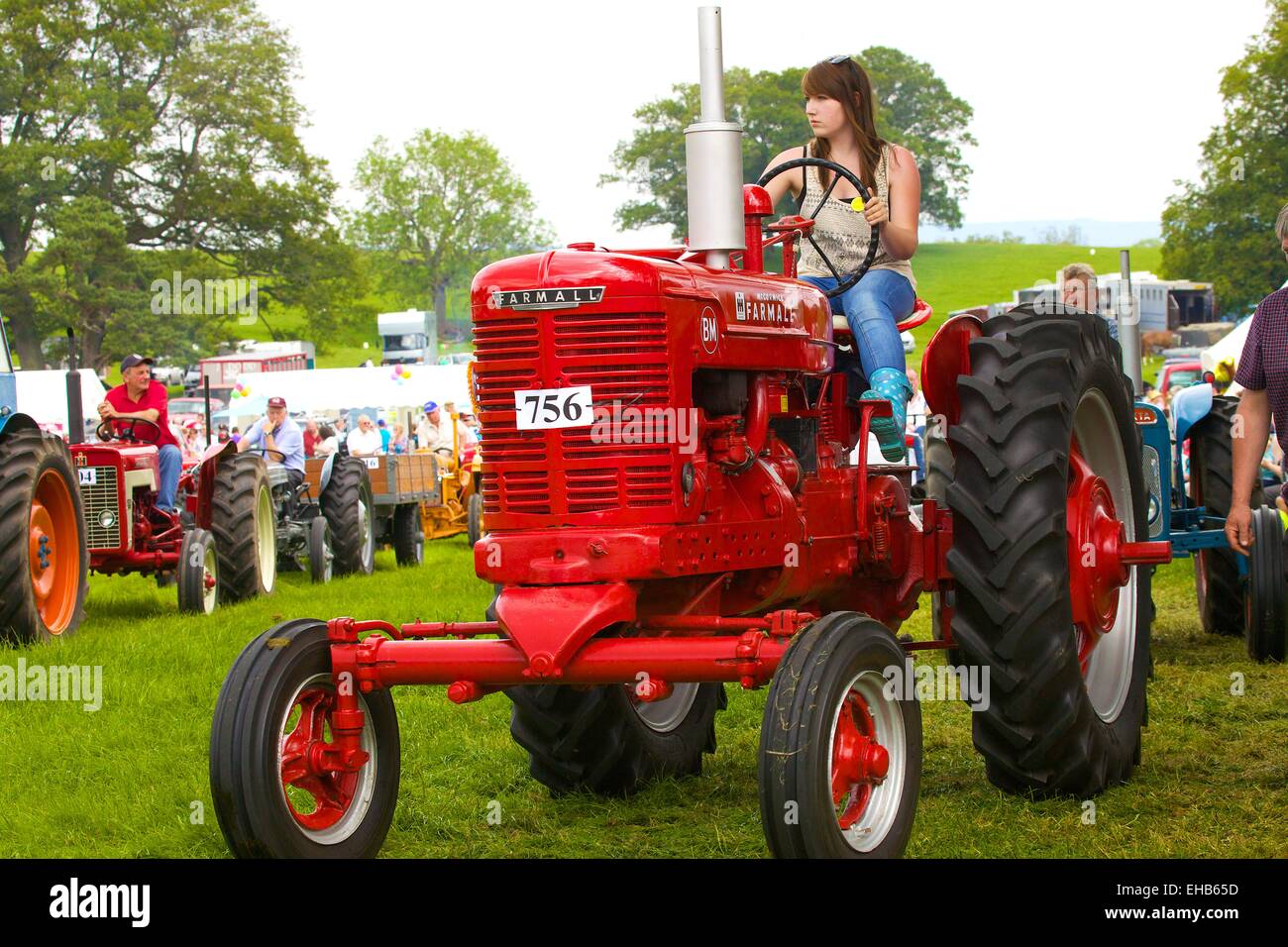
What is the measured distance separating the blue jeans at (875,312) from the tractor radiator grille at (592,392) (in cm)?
136

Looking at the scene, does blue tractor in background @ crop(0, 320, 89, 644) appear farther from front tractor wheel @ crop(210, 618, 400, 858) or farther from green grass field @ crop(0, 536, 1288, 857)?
front tractor wheel @ crop(210, 618, 400, 858)

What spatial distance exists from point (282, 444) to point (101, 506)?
168 inches

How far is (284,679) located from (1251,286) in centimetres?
4354

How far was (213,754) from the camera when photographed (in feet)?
14.0

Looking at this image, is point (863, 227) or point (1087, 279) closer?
point (863, 227)

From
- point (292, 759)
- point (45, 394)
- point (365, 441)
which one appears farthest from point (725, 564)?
point (45, 394)

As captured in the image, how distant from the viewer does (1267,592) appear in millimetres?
8133

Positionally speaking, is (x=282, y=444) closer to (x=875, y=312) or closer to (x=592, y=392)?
(x=875, y=312)

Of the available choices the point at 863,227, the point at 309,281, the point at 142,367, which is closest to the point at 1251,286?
the point at 309,281

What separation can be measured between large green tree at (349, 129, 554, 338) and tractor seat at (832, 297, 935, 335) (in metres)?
73.2

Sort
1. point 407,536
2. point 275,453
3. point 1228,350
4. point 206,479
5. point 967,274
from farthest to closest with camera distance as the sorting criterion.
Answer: point 967,274 < point 1228,350 < point 407,536 < point 275,453 < point 206,479

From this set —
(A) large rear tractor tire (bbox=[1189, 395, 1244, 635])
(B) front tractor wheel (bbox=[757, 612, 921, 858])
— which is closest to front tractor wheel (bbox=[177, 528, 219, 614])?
(A) large rear tractor tire (bbox=[1189, 395, 1244, 635])

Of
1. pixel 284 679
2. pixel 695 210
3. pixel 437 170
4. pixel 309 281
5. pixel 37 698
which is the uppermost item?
pixel 437 170
